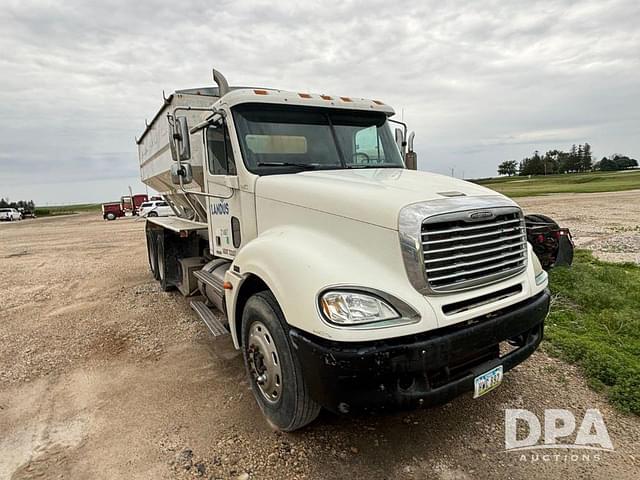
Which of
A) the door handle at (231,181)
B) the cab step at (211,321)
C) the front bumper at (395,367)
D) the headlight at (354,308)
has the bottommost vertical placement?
the cab step at (211,321)

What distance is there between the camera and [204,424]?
324 cm

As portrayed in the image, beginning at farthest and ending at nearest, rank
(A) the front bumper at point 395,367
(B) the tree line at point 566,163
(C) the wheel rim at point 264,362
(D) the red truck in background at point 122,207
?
(B) the tree line at point 566,163 → (D) the red truck in background at point 122,207 → (C) the wheel rim at point 264,362 → (A) the front bumper at point 395,367

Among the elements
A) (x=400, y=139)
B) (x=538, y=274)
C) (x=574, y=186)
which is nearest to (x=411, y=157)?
(x=400, y=139)

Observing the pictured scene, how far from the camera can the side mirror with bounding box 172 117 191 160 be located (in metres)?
4.21

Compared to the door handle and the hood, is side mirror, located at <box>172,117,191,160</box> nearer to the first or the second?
the door handle

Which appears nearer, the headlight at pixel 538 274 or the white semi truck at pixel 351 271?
the white semi truck at pixel 351 271

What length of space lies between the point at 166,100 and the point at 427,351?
4.94m

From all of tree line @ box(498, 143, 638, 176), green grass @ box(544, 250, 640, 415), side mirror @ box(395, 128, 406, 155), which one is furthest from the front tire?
tree line @ box(498, 143, 638, 176)

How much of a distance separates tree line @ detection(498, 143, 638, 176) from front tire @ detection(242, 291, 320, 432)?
112875 millimetres

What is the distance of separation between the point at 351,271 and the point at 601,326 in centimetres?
371

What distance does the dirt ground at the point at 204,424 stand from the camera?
106 inches

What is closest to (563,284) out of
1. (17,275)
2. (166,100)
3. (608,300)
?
(608,300)

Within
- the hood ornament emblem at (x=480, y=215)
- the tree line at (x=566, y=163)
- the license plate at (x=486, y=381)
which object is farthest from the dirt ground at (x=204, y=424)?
the tree line at (x=566, y=163)

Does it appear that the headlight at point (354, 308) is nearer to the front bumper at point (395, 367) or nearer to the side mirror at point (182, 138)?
the front bumper at point (395, 367)
